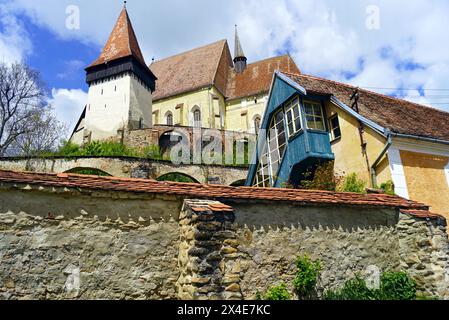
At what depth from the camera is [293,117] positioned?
557 inches

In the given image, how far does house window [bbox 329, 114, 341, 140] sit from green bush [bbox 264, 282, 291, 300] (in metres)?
7.94

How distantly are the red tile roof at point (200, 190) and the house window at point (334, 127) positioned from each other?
498 centimetres

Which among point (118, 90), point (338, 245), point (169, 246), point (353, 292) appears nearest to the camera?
point (169, 246)

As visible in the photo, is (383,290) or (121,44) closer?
(383,290)

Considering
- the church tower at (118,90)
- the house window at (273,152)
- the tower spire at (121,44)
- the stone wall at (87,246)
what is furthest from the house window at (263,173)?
the tower spire at (121,44)

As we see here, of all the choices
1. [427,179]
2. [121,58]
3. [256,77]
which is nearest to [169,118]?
[121,58]

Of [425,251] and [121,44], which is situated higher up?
[121,44]

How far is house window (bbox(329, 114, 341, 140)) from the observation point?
44.2ft

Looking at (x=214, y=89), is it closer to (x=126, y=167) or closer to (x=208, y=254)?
(x=126, y=167)

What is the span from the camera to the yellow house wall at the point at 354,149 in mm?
11633

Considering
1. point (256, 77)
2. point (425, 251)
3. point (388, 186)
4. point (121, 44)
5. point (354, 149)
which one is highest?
point (121, 44)

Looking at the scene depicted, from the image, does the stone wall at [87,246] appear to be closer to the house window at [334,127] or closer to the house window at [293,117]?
the house window at [293,117]

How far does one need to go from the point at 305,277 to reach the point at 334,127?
7.95 meters

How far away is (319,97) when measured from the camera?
13.9 meters
